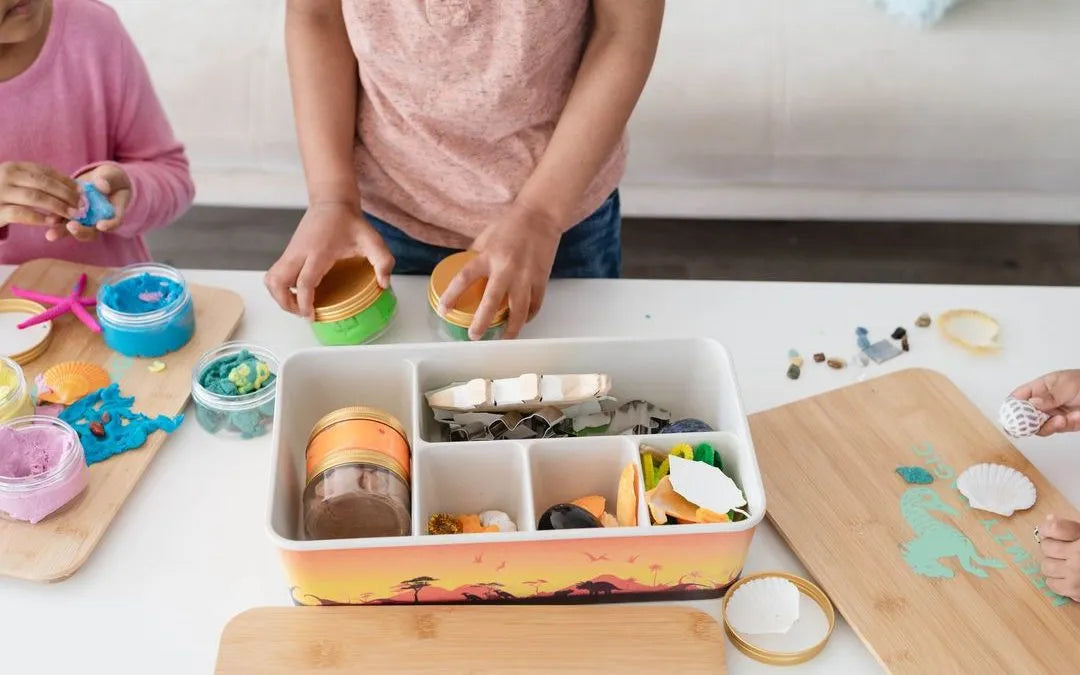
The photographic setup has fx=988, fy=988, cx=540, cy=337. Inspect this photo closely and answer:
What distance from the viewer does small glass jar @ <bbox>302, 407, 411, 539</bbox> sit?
72 centimetres

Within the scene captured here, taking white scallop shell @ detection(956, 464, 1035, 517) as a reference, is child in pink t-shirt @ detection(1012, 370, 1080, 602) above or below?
above

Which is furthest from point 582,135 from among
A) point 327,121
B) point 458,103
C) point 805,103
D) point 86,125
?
point 805,103

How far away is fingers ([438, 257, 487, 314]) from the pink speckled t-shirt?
15 cm

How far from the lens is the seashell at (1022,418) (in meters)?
0.84

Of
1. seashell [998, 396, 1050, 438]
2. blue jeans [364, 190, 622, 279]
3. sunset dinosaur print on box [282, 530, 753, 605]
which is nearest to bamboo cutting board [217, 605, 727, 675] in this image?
sunset dinosaur print on box [282, 530, 753, 605]

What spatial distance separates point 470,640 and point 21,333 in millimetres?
557

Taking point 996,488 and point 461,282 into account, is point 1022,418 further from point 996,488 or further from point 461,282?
point 461,282

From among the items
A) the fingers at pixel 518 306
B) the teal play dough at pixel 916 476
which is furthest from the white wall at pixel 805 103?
the teal play dough at pixel 916 476

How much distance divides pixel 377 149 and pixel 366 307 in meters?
0.22

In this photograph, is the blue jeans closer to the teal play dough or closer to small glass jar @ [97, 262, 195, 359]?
small glass jar @ [97, 262, 195, 359]

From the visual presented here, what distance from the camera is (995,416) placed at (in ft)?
2.97

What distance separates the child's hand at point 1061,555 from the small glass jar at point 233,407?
634 millimetres

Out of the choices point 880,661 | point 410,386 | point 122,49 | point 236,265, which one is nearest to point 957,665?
point 880,661

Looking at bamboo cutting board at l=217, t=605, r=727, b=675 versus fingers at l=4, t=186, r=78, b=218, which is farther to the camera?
fingers at l=4, t=186, r=78, b=218
